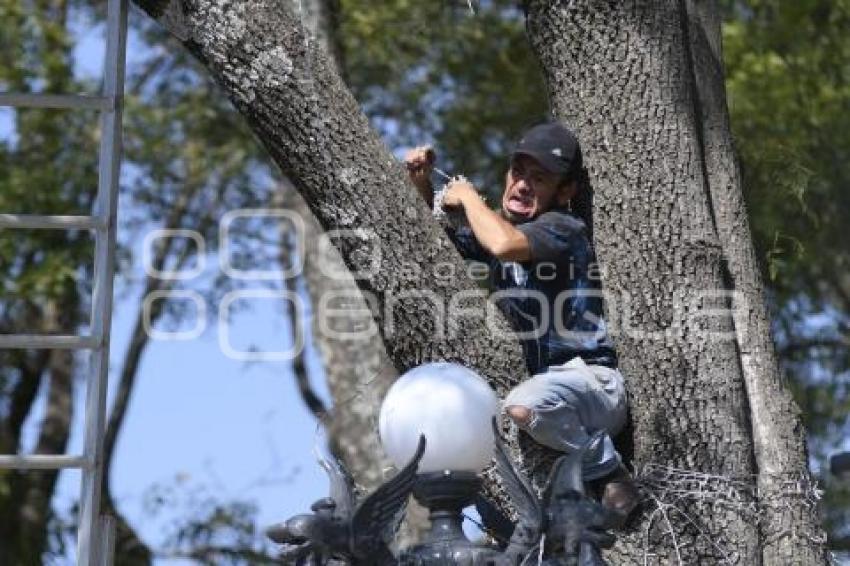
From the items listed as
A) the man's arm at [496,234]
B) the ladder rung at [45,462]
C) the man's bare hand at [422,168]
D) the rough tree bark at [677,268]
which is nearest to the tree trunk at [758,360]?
the rough tree bark at [677,268]

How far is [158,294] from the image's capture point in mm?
13781

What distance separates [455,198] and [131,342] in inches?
387

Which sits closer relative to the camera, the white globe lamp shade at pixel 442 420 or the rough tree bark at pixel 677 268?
the white globe lamp shade at pixel 442 420

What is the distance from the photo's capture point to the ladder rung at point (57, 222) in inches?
197

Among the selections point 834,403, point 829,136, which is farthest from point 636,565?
point 834,403

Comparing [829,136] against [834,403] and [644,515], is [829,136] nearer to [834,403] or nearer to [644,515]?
[834,403]

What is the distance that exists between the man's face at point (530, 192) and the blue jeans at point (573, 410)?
1.95 ft

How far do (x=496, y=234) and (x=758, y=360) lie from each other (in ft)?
2.61

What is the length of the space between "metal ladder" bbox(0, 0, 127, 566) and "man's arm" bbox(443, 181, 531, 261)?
110 centimetres

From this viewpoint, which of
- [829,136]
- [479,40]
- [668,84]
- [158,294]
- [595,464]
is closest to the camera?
[595,464]

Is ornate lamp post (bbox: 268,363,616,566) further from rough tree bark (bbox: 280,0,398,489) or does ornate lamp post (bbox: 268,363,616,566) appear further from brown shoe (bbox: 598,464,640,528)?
rough tree bark (bbox: 280,0,398,489)

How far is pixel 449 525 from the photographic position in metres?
4.04

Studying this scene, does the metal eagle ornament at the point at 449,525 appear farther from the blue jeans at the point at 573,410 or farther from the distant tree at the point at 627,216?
the distant tree at the point at 627,216

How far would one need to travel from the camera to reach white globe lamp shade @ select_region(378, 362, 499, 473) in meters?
3.95
